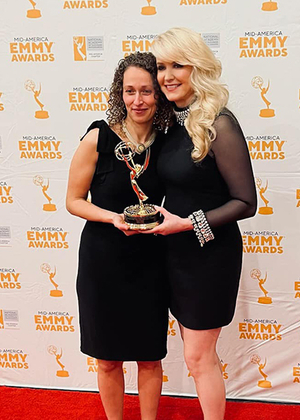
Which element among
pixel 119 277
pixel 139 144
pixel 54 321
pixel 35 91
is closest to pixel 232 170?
pixel 139 144

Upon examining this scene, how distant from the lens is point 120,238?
212 centimetres

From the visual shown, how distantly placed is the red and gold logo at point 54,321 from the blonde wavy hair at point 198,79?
1.42 m

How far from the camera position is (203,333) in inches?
81.6

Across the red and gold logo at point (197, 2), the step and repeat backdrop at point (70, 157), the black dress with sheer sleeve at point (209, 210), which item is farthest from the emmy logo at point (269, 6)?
the black dress with sheer sleeve at point (209, 210)

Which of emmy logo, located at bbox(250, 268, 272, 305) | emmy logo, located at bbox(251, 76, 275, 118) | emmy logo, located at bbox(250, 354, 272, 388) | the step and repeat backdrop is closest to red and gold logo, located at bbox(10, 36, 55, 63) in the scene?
the step and repeat backdrop

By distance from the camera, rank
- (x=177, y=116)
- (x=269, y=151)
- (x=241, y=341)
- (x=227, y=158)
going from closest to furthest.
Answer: (x=227, y=158) → (x=177, y=116) → (x=269, y=151) → (x=241, y=341)

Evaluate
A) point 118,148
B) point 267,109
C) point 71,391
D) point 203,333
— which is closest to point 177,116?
point 118,148

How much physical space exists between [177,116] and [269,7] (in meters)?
0.81

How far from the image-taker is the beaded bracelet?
1922mm

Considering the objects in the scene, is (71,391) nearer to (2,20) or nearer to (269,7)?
(2,20)

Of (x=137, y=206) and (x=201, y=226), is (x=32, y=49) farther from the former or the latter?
(x=201, y=226)

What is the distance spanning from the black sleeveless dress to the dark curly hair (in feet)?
0.22

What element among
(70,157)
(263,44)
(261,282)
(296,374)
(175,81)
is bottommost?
(296,374)

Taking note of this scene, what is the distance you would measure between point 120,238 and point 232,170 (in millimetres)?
537
